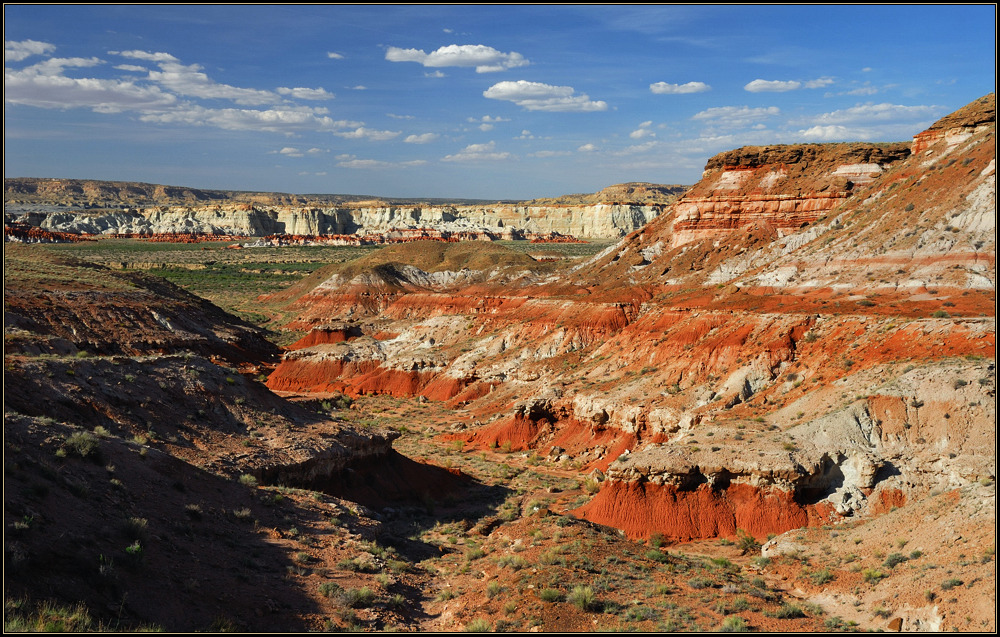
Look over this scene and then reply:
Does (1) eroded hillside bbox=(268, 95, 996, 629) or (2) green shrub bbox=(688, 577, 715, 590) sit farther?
(1) eroded hillside bbox=(268, 95, 996, 629)

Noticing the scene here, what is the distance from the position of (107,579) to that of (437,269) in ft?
316

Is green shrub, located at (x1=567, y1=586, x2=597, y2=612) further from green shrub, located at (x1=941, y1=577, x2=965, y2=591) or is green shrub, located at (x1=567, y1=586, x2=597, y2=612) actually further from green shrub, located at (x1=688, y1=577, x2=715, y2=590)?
green shrub, located at (x1=941, y1=577, x2=965, y2=591)

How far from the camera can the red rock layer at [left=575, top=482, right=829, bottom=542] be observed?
24641 millimetres

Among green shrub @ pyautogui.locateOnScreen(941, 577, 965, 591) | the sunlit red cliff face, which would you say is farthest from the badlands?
green shrub @ pyautogui.locateOnScreen(941, 577, 965, 591)

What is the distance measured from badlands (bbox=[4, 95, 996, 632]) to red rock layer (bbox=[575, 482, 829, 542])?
9 cm

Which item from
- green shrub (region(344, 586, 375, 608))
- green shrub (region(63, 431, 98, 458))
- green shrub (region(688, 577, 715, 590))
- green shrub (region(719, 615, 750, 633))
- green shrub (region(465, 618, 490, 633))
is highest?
green shrub (region(63, 431, 98, 458))

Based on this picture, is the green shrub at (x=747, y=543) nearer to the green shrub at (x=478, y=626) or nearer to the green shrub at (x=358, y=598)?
the green shrub at (x=478, y=626)

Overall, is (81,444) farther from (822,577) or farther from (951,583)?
(951,583)

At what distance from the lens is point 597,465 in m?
35.5

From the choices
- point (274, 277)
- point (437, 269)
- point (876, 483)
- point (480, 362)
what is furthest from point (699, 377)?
point (274, 277)

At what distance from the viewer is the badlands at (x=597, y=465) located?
52.0 feet

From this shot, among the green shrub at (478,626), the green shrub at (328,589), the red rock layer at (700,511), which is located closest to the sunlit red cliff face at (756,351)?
the red rock layer at (700,511)

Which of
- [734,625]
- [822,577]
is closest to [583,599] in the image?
[734,625]

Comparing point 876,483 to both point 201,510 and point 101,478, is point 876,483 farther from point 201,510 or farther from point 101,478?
point 101,478
